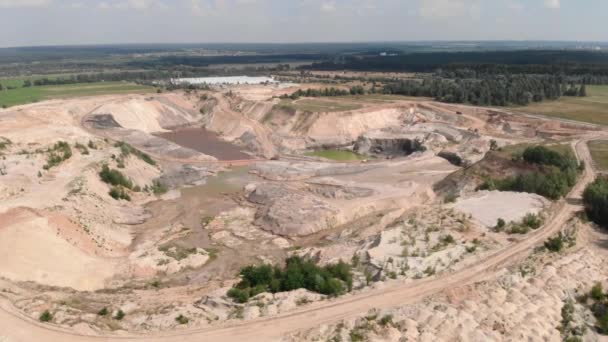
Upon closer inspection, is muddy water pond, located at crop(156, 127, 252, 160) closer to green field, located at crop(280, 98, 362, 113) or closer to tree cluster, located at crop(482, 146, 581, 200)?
green field, located at crop(280, 98, 362, 113)

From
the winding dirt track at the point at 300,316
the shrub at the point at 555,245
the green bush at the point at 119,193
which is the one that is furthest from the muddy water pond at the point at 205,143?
the winding dirt track at the point at 300,316

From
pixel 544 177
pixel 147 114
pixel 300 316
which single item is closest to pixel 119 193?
pixel 300 316

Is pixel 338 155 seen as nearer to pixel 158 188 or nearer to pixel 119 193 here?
pixel 158 188

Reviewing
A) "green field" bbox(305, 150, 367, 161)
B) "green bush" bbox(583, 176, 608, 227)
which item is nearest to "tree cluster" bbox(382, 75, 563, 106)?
"green field" bbox(305, 150, 367, 161)

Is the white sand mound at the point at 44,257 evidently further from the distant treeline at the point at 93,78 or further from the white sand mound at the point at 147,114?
the distant treeline at the point at 93,78

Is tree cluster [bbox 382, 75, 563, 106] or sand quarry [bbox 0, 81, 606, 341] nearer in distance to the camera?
sand quarry [bbox 0, 81, 606, 341]
